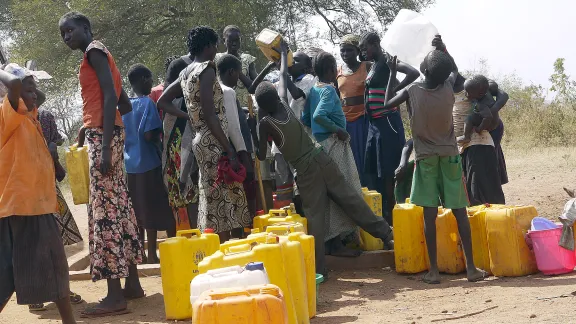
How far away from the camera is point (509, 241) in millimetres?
5906

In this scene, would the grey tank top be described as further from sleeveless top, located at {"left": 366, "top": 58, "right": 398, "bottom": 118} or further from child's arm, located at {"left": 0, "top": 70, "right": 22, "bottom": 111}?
child's arm, located at {"left": 0, "top": 70, "right": 22, "bottom": 111}

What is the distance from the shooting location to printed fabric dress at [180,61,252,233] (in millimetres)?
5832

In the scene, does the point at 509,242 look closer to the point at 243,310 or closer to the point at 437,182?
the point at 437,182

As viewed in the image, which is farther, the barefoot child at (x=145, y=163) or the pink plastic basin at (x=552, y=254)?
the barefoot child at (x=145, y=163)

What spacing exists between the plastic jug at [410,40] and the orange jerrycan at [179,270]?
3.06 meters

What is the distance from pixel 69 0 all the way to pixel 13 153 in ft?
46.5

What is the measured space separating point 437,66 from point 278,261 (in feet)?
7.66

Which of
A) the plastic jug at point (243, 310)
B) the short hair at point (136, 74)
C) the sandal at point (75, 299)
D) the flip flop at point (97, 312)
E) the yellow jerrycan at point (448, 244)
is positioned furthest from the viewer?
the short hair at point (136, 74)

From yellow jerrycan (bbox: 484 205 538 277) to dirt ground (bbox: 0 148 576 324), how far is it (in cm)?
11

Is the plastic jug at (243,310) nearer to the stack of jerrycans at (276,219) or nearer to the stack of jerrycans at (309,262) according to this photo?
the stack of jerrycans at (309,262)

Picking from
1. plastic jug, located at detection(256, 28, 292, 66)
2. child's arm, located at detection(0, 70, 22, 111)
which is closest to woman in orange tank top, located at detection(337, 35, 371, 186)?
plastic jug, located at detection(256, 28, 292, 66)

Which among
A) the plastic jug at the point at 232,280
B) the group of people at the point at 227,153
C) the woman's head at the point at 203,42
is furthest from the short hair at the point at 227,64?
the plastic jug at the point at 232,280

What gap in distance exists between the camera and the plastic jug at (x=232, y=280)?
12.4 feet

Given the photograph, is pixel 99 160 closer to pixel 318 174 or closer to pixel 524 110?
pixel 318 174
